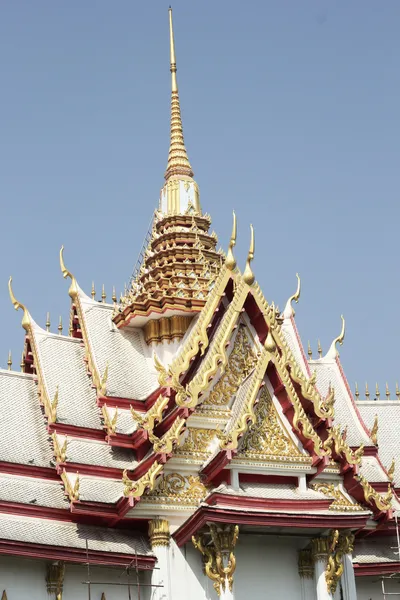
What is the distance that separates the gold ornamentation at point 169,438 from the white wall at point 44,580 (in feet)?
5.48

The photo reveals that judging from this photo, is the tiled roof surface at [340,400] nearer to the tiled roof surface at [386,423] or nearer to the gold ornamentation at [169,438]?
the tiled roof surface at [386,423]

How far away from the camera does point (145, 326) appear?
20125mm

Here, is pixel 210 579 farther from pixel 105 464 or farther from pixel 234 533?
pixel 105 464

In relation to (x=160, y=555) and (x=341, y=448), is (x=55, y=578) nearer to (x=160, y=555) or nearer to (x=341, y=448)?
(x=160, y=555)

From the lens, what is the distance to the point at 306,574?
17.2m

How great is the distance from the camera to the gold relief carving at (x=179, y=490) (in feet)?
55.5

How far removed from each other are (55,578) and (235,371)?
4.02 meters

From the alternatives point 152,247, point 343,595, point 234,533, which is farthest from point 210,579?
point 152,247

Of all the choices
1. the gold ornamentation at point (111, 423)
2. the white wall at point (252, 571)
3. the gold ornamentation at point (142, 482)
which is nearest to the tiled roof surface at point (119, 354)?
the gold ornamentation at point (111, 423)

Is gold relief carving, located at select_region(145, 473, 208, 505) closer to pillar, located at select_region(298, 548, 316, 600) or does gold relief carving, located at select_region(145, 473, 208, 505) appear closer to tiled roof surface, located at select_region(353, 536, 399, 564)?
pillar, located at select_region(298, 548, 316, 600)

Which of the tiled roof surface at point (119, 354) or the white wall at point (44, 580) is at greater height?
the tiled roof surface at point (119, 354)

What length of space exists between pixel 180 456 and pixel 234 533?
1.48 metres

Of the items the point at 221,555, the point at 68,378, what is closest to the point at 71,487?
the point at 221,555

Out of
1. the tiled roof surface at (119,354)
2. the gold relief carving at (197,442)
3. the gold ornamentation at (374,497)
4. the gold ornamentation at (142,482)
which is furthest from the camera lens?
the tiled roof surface at (119,354)
